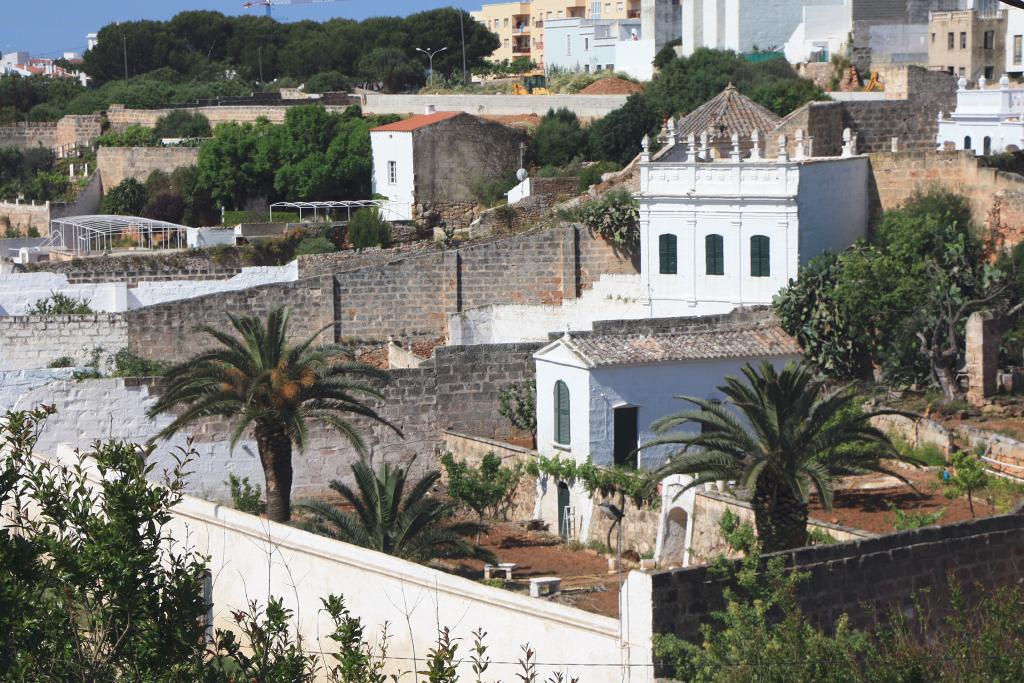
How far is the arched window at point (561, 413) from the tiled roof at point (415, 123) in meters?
23.4

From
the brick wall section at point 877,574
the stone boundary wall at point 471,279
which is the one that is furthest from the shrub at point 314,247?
the brick wall section at point 877,574

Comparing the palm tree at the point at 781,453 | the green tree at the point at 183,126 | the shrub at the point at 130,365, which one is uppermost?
the green tree at the point at 183,126

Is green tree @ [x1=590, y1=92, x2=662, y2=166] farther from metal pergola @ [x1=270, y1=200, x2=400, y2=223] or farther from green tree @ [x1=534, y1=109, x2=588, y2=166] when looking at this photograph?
metal pergola @ [x1=270, y1=200, x2=400, y2=223]

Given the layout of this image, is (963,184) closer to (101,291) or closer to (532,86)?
(101,291)

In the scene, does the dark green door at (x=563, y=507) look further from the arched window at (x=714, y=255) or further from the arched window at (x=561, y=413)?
the arched window at (x=714, y=255)

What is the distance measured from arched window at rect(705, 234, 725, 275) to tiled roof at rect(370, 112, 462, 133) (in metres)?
17.5

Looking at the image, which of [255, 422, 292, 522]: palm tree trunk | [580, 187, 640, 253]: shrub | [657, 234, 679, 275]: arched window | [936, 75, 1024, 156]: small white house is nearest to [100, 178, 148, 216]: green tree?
[580, 187, 640, 253]: shrub

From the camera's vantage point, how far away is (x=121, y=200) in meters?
59.2

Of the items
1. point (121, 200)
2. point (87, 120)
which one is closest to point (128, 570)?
point (121, 200)

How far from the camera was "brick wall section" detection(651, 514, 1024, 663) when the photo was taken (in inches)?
688

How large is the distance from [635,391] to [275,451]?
5420 millimetres

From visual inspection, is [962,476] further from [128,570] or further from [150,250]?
[150,250]

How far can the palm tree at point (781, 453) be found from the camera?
70.9ft

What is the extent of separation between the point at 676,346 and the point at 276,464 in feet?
21.0
